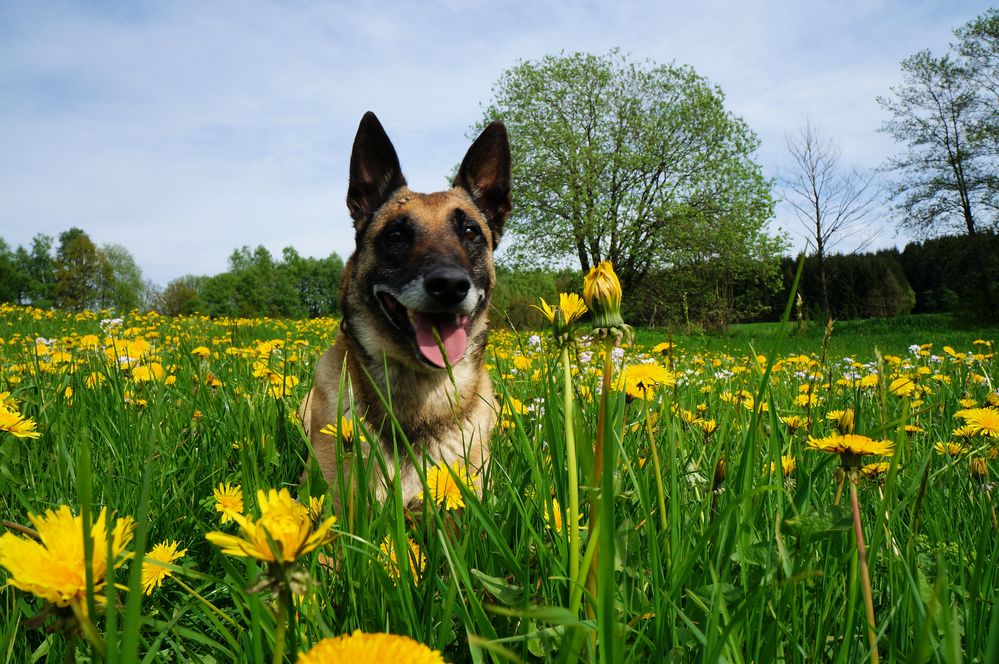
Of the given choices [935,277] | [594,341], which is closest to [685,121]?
A: [594,341]

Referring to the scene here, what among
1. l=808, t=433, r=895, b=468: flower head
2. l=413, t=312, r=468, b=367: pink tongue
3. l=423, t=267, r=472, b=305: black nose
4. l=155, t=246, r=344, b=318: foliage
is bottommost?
l=808, t=433, r=895, b=468: flower head

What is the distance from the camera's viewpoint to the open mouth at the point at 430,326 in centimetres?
297

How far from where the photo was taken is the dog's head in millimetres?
3008

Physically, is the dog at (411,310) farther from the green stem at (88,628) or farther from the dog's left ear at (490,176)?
the green stem at (88,628)

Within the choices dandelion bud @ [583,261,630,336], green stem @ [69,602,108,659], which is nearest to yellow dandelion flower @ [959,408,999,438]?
dandelion bud @ [583,261,630,336]

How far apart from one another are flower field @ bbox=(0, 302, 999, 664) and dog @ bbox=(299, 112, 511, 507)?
0.53 m

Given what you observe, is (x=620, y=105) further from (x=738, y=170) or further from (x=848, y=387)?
(x=848, y=387)

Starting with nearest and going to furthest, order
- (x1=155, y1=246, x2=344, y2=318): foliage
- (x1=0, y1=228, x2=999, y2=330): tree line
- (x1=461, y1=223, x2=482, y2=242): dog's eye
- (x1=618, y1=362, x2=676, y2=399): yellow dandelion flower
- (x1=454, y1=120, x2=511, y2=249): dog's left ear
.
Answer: (x1=618, y1=362, x2=676, y2=399): yellow dandelion flower < (x1=461, y1=223, x2=482, y2=242): dog's eye < (x1=454, y1=120, x2=511, y2=249): dog's left ear < (x1=0, y1=228, x2=999, y2=330): tree line < (x1=155, y1=246, x2=344, y2=318): foliage

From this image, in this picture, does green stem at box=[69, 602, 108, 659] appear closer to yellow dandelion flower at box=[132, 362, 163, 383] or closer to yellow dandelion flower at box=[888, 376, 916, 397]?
yellow dandelion flower at box=[888, 376, 916, 397]

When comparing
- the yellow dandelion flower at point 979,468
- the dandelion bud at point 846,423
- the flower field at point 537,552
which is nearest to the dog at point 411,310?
the flower field at point 537,552

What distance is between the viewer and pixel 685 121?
3259cm

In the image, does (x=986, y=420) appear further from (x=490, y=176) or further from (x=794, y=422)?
(x=490, y=176)

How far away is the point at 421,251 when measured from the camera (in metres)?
3.21

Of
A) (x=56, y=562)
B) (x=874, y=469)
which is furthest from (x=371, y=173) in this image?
(x=56, y=562)
